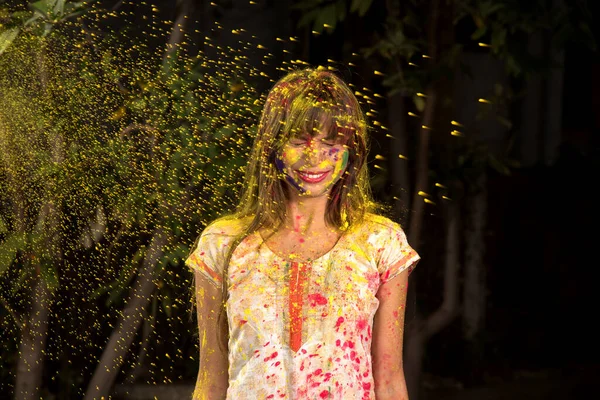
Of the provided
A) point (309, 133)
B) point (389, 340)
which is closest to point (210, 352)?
point (389, 340)

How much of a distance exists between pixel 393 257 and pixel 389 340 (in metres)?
0.15

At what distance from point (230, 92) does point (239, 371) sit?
76.0 inches

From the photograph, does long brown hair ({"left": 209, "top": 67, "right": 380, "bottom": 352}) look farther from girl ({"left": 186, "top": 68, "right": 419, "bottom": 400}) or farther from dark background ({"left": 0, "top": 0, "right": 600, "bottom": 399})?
dark background ({"left": 0, "top": 0, "right": 600, "bottom": 399})

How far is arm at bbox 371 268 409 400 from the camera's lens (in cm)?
201

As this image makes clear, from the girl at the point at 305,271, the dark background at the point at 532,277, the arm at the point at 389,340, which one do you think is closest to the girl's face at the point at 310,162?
the girl at the point at 305,271

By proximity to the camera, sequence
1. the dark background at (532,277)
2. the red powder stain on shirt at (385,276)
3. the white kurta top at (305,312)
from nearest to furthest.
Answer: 1. the white kurta top at (305,312)
2. the red powder stain on shirt at (385,276)
3. the dark background at (532,277)

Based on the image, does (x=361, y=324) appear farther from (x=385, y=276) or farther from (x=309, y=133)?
(x=309, y=133)

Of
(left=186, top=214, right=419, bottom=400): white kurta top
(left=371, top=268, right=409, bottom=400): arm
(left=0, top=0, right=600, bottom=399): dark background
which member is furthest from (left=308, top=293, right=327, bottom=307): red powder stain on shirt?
(left=0, top=0, right=600, bottom=399): dark background

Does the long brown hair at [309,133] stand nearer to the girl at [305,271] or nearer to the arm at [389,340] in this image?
the girl at [305,271]

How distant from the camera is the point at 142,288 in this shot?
3.73 meters

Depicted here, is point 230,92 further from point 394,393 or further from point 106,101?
point 394,393

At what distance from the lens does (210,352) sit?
6.76ft

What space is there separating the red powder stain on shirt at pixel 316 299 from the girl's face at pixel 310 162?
0.62 ft

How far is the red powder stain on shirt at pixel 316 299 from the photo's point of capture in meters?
1.98
